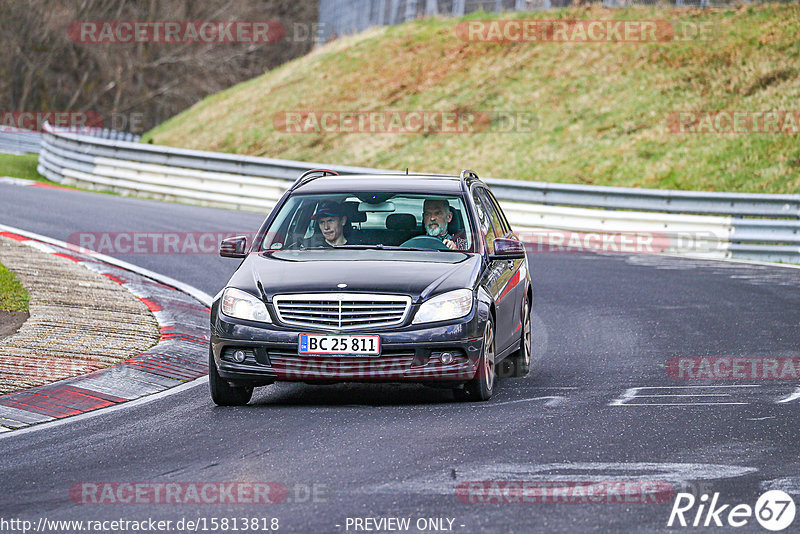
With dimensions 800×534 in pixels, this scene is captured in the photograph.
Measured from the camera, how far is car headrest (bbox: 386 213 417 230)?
957 cm

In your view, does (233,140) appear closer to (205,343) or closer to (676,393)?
(205,343)

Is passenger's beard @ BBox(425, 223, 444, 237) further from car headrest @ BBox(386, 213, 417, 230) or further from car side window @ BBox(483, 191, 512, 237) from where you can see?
car side window @ BBox(483, 191, 512, 237)

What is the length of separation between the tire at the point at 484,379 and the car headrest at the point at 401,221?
3.84 ft

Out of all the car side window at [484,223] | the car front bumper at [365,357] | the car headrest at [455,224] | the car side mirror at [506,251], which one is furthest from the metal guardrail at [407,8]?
the car front bumper at [365,357]

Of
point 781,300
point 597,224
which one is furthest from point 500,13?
point 781,300

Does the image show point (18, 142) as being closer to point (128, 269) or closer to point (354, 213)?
point (128, 269)

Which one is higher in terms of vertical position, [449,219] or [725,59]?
[725,59]

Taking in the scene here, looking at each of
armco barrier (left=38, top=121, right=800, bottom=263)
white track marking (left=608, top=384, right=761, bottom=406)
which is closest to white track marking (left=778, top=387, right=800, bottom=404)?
white track marking (left=608, top=384, right=761, bottom=406)

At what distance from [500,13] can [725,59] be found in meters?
9.92

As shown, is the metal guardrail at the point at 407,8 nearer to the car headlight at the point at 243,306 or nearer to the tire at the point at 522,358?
the tire at the point at 522,358

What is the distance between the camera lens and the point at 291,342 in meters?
8.27

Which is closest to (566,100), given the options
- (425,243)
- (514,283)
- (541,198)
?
(541,198)

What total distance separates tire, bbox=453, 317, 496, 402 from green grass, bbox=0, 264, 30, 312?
5188mm

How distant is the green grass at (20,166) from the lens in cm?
3145
